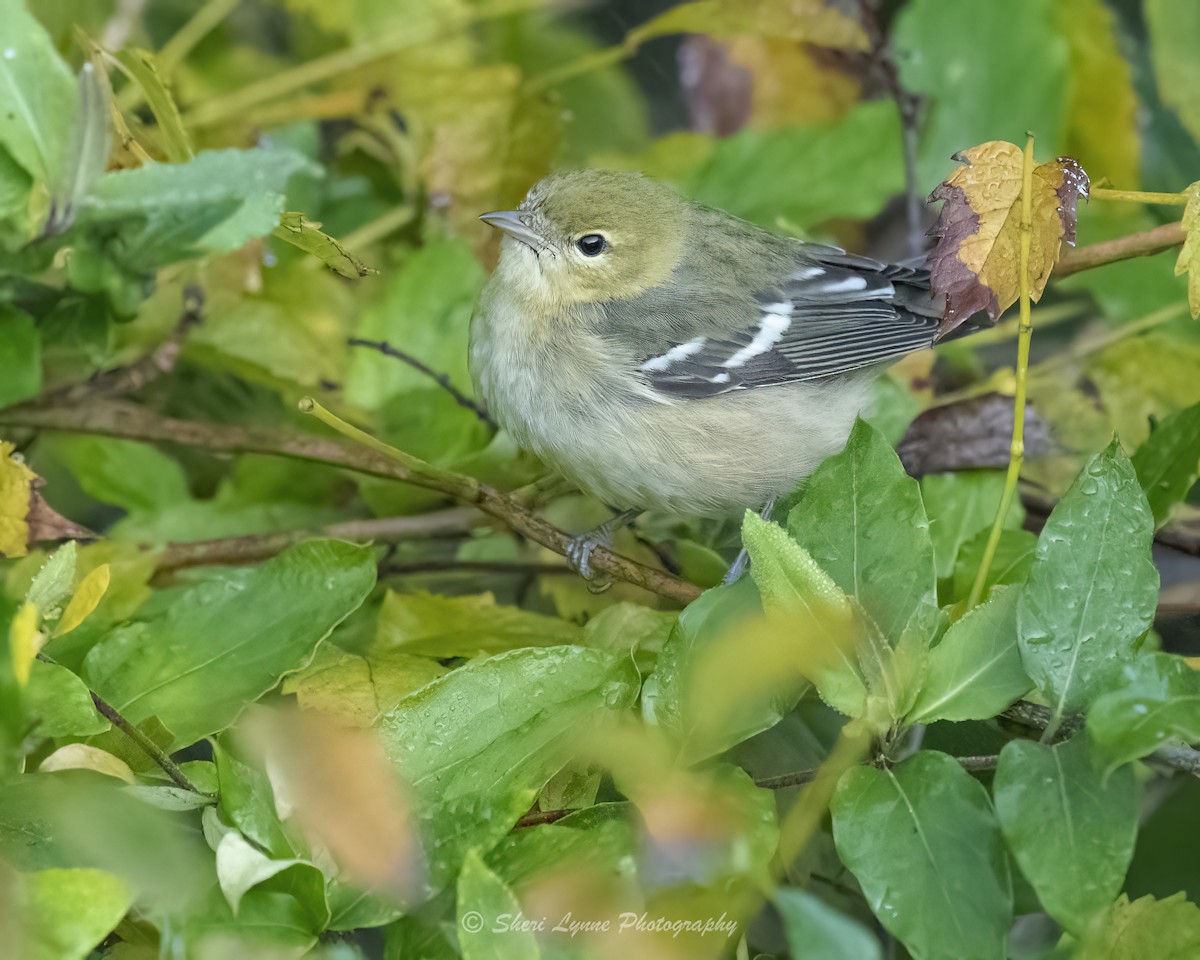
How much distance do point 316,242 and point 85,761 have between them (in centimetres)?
61

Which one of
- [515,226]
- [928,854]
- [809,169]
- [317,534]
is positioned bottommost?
[317,534]

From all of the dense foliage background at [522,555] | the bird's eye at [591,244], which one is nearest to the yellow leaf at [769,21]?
the dense foliage background at [522,555]

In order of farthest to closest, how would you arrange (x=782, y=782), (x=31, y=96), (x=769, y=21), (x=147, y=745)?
(x=769, y=21) → (x=31, y=96) → (x=782, y=782) → (x=147, y=745)

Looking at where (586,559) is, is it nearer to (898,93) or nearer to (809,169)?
(809,169)

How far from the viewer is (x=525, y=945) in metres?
1.00

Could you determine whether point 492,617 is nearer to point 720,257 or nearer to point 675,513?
point 675,513

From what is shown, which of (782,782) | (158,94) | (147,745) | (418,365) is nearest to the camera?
(147,745)

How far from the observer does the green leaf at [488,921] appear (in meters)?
1.00

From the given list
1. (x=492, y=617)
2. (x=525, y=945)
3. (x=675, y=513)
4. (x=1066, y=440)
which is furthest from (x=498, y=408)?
(x=525, y=945)

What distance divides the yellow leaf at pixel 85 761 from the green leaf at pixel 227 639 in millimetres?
114

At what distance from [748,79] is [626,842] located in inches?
77.6

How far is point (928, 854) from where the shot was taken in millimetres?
1075

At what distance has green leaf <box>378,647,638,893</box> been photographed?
1.14 meters

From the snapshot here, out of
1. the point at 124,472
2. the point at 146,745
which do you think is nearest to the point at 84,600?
the point at 146,745
